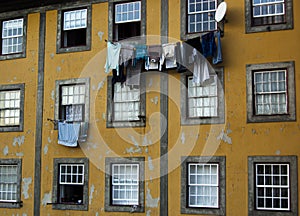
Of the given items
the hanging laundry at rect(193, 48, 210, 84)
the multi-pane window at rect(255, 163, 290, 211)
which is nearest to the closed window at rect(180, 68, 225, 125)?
the hanging laundry at rect(193, 48, 210, 84)

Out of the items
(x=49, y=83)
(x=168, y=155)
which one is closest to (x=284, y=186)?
(x=168, y=155)

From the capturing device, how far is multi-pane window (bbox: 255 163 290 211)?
16625mm

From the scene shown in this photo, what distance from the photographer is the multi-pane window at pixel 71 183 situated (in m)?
19.8

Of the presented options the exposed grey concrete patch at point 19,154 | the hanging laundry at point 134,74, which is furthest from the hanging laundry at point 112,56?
the exposed grey concrete patch at point 19,154

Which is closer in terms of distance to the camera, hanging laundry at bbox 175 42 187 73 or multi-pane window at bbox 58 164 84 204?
hanging laundry at bbox 175 42 187 73

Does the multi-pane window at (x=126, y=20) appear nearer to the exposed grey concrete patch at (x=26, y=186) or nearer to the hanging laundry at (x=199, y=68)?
the hanging laundry at (x=199, y=68)

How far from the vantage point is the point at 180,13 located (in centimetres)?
1875

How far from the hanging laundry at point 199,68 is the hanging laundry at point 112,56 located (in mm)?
2915

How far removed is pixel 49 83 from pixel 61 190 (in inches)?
169

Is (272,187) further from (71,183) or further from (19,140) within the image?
(19,140)

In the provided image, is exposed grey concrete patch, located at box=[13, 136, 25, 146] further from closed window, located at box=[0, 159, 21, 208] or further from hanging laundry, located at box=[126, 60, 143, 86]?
hanging laundry, located at box=[126, 60, 143, 86]

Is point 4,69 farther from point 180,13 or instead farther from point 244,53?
point 244,53

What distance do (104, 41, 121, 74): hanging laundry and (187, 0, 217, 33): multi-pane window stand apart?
272 cm

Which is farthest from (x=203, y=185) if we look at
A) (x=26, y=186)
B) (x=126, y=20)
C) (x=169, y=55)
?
(x=26, y=186)
